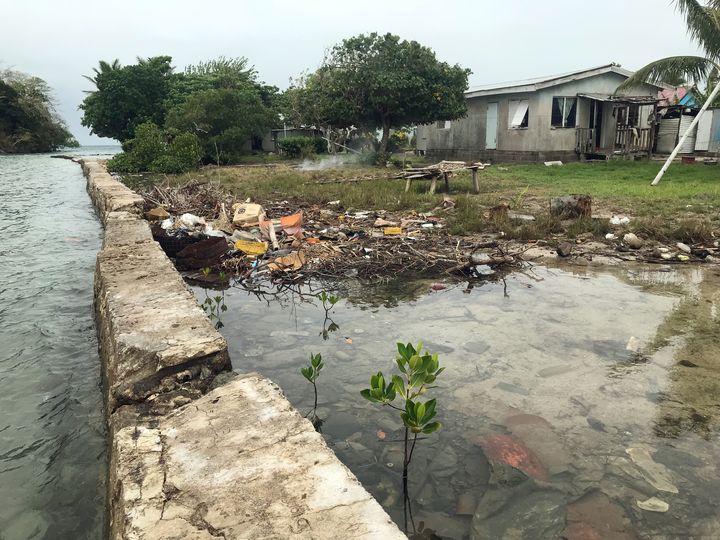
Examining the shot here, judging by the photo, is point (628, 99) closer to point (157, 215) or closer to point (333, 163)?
point (333, 163)

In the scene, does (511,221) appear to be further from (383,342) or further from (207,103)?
(207,103)

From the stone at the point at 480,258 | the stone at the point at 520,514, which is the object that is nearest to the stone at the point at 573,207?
the stone at the point at 480,258

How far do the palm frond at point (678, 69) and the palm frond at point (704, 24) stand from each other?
32cm

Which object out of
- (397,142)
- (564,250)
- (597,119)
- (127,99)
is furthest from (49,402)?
(127,99)

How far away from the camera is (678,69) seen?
13.8 metres

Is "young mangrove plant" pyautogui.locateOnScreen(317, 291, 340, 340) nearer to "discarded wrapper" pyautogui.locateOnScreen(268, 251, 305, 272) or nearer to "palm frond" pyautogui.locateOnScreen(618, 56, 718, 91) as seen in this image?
"discarded wrapper" pyautogui.locateOnScreen(268, 251, 305, 272)

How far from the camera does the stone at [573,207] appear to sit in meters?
7.30

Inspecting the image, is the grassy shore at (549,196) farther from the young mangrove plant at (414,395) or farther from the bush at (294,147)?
the bush at (294,147)

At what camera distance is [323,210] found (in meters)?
8.68

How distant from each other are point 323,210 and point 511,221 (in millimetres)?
3128

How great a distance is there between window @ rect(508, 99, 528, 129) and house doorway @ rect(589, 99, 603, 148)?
2745 mm

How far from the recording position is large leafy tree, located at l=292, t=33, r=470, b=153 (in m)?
18.9

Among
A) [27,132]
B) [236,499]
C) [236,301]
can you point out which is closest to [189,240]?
[236,301]

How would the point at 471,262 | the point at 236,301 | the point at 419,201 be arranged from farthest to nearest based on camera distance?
the point at 419,201 < the point at 471,262 < the point at 236,301
